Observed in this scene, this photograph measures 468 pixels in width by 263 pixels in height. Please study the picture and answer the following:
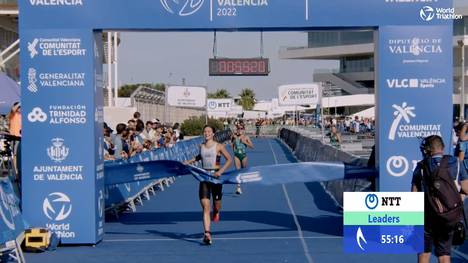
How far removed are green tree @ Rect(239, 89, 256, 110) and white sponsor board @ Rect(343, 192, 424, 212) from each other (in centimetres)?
12374

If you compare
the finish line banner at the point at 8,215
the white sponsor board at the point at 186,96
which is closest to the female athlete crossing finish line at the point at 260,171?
the finish line banner at the point at 8,215

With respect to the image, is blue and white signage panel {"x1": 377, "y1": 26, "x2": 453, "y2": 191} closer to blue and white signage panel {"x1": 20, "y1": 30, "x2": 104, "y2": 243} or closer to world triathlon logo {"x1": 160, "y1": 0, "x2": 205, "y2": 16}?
world triathlon logo {"x1": 160, "y1": 0, "x2": 205, "y2": 16}

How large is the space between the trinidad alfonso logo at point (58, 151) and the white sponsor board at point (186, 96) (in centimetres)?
2397

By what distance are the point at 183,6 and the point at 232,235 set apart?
3843 millimetres

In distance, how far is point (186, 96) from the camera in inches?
1459

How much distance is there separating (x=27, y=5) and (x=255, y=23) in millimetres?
3499

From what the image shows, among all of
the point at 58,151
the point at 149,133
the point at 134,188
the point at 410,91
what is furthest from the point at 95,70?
the point at 149,133

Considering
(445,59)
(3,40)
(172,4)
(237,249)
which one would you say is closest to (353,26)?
(445,59)

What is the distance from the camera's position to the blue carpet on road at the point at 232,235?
11.2m

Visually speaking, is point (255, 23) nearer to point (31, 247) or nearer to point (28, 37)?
point (28, 37)

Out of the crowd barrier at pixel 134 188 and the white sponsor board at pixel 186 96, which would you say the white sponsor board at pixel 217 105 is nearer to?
the white sponsor board at pixel 186 96

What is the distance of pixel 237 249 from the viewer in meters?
11.9

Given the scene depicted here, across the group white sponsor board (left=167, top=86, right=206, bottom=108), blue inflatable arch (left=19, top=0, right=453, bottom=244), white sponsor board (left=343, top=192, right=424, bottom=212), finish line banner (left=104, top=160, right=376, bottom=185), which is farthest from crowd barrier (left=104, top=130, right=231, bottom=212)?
white sponsor board (left=167, top=86, right=206, bottom=108)

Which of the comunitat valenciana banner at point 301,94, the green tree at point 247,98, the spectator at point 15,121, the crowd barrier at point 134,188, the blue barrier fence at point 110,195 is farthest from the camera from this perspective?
the green tree at point 247,98
